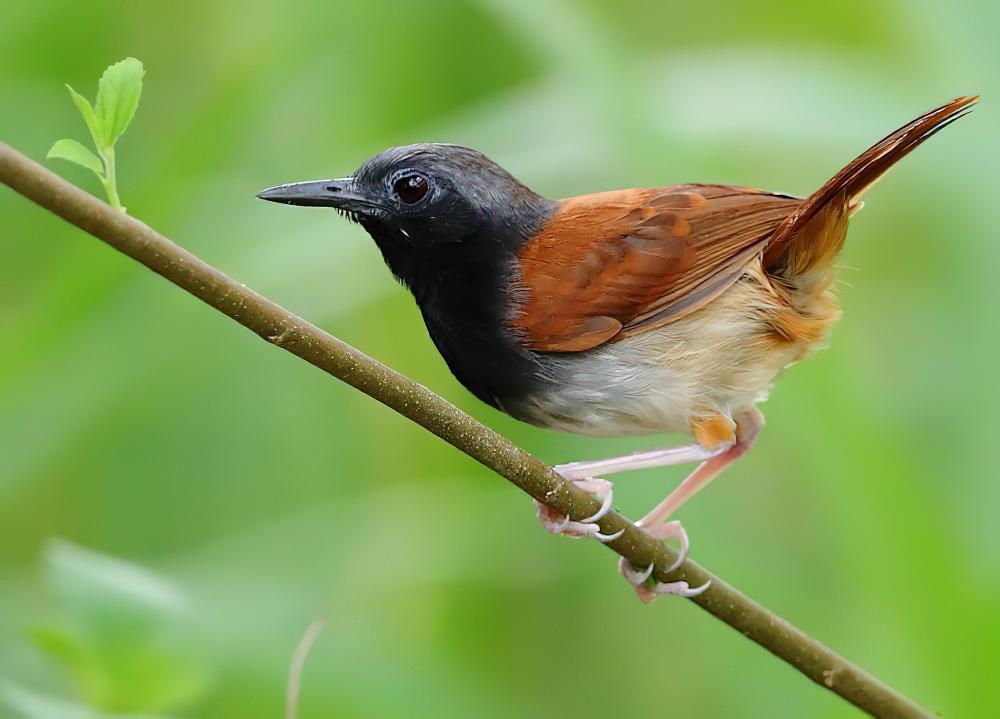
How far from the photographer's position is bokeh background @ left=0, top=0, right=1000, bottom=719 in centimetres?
287

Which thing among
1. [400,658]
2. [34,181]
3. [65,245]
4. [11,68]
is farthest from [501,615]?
[34,181]

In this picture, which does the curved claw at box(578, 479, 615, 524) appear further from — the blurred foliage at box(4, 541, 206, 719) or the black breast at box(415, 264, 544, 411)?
the blurred foliage at box(4, 541, 206, 719)

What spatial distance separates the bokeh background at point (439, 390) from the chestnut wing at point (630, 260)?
139mm

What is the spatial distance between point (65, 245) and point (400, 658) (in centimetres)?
153

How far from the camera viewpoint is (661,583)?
235 centimetres

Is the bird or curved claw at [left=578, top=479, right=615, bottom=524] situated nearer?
curved claw at [left=578, top=479, right=615, bottom=524]

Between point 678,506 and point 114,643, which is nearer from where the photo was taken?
point 114,643

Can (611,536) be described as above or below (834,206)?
below

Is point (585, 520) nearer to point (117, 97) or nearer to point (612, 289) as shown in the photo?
point (612, 289)

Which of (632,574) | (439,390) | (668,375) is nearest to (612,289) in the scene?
(668,375)

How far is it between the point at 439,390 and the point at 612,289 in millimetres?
1318

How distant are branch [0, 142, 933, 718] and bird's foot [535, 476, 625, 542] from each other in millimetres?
15

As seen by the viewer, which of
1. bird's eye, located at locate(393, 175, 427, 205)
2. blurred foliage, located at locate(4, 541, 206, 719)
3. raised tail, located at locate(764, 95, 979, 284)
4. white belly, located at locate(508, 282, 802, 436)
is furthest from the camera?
white belly, located at locate(508, 282, 802, 436)

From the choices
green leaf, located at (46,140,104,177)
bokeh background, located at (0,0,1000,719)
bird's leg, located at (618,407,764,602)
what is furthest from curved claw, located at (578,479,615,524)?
green leaf, located at (46,140,104,177)
